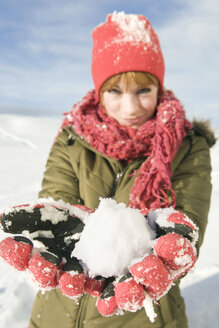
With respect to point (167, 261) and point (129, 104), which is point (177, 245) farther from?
point (129, 104)

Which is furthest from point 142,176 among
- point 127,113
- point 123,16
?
point 123,16

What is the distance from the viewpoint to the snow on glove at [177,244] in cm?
82

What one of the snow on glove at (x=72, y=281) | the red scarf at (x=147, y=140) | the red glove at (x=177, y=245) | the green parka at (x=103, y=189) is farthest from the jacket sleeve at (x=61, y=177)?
the red glove at (x=177, y=245)

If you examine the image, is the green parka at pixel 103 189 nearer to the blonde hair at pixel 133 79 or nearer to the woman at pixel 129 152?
the woman at pixel 129 152

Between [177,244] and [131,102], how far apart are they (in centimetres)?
80

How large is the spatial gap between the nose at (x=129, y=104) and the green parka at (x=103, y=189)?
25 centimetres

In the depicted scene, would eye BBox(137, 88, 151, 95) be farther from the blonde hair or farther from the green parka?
the green parka

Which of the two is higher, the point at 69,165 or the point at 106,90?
the point at 106,90

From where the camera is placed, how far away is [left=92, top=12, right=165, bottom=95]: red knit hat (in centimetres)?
147

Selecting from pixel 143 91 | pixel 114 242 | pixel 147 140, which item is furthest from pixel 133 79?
pixel 114 242

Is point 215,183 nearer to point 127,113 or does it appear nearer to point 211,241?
point 211,241

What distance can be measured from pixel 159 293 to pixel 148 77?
40.8 inches

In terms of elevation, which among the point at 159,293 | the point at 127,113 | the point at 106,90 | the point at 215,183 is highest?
the point at 106,90

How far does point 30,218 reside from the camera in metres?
1.01
